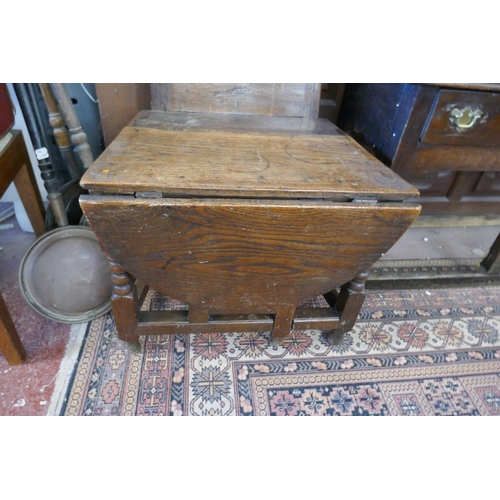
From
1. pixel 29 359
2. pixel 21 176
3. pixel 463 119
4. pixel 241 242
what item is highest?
pixel 463 119

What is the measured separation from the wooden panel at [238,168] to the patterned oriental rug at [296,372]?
0.61m

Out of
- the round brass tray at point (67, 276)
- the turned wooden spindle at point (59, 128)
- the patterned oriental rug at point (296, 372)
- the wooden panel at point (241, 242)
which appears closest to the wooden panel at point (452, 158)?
the wooden panel at point (241, 242)

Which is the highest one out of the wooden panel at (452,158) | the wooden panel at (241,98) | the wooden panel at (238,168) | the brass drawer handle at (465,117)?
the brass drawer handle at (465,117)

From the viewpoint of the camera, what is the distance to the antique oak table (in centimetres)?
73

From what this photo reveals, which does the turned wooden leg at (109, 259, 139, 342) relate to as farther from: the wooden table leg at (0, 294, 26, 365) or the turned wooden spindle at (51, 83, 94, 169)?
the turned wooden spindle at (51, 83, 94, 169)

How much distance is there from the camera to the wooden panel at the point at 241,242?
0.73m

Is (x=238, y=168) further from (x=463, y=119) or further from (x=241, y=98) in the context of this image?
(x=463, y=119)

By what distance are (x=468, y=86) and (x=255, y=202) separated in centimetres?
70

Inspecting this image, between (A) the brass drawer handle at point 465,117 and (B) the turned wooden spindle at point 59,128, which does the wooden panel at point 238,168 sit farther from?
(B) the turned wooden spindle at point 59,128

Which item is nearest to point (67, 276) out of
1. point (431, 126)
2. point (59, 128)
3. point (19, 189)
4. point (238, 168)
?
point (19, 189)

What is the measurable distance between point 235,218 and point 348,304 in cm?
50

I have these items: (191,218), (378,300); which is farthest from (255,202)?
(378,300)

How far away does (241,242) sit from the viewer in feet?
2.62

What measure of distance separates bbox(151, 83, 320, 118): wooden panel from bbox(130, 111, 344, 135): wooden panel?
0.11ft
